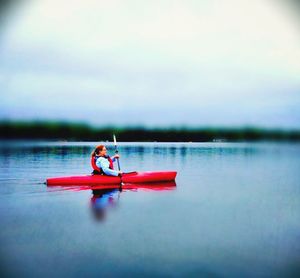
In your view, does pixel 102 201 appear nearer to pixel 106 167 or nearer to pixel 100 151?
pixel 106 167

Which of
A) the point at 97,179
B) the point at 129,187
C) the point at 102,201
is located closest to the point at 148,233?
the point at 102,201

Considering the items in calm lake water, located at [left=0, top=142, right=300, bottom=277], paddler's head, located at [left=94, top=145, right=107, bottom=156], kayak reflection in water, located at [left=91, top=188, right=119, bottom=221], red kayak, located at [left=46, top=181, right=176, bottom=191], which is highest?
paddler's head, located at [left=94, top=145, right=107, bottom=156]

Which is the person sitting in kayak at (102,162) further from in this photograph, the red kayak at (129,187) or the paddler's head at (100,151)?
the red kayak at (129,187)

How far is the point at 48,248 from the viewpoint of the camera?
7.02 metres

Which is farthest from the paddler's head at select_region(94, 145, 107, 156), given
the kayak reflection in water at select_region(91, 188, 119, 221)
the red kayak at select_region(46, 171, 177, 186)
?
the kayak reflection in water at select_region(91, 188, 119, 221)

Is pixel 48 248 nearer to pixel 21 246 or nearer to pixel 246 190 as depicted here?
pixel 21 246

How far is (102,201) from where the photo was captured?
442 inches

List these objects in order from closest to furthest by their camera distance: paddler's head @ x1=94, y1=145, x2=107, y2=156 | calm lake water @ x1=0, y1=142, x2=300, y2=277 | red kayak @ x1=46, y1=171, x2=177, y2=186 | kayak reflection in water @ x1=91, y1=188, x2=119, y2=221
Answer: calm lake water @ x1=0, y1=142, x2=300, y2=277
kayak reflection in water @ x1=91, y1=188, x2=119, y2=221
paddler's head @ x1=94, y1=145, x2=107, y2=156
red kayak @ x1=46, y1=171, x2=177, y2=186

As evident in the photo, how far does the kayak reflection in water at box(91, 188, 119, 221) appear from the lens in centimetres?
978

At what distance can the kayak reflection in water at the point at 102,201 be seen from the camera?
9.78m

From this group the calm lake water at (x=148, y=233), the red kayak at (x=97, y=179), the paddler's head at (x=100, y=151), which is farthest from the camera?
the red kayak at (x=97, y=179)

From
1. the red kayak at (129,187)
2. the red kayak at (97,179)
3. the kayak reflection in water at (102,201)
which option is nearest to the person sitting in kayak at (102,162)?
the red kayak at (97,179)

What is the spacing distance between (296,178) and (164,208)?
1056 centimetres

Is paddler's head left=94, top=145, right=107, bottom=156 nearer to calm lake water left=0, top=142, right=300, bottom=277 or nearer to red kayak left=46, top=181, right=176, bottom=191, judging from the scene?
red kayak left=46, top=181, right=176, bottom=191
